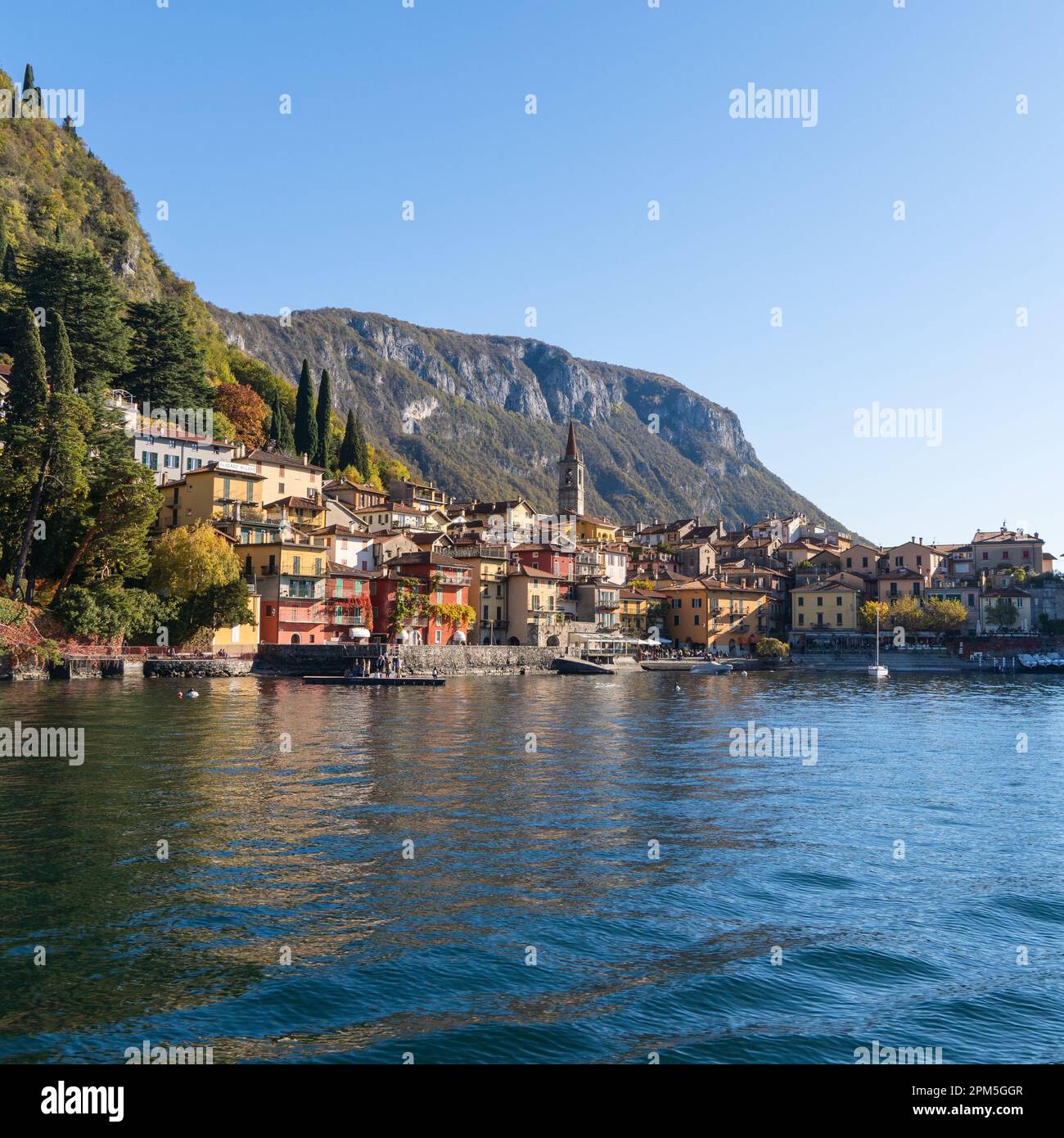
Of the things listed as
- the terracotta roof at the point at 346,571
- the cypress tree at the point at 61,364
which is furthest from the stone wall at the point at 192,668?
the cypress tree at the point at 61,364

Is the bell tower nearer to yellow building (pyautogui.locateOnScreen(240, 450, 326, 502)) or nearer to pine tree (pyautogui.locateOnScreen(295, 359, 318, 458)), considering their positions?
pine tree (pyautogui.locateOnScreen(295, 359, 318, 458))

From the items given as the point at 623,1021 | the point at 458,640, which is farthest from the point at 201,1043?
the point at 458,640

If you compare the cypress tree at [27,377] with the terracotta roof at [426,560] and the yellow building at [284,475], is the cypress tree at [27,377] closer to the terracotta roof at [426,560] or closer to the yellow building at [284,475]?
the yellow building at [284,475]

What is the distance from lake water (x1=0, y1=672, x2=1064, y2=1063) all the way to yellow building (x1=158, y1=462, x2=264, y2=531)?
50.0 m

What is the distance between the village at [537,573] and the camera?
80.6 meters

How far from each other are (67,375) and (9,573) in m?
13.8

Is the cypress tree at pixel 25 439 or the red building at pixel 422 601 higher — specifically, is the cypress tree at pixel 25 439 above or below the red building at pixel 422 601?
above

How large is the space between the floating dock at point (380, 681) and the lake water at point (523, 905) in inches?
1341

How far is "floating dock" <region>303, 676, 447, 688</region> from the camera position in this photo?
66.7 meters

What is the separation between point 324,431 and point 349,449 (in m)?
6.84

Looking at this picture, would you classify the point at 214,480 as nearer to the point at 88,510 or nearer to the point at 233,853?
the point at 88,510

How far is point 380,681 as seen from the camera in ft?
222

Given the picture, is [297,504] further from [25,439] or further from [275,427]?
[25,439]

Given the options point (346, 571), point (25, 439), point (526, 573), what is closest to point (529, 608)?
point (526, 573)
